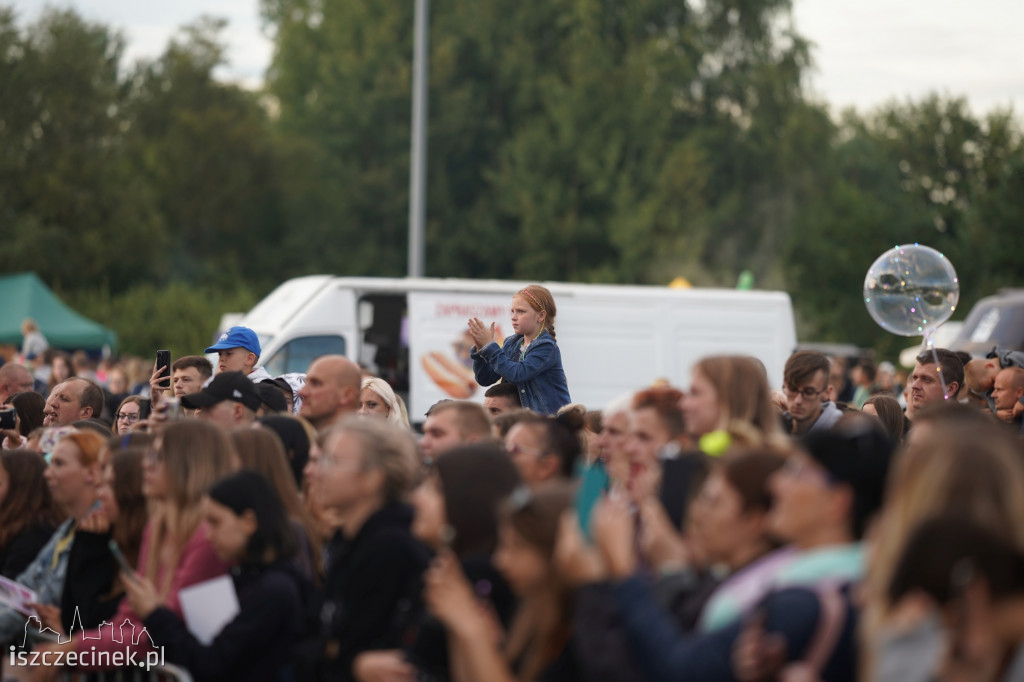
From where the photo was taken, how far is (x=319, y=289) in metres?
15.7

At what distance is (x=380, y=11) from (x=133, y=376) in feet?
95.6

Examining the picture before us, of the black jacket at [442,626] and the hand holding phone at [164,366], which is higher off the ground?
the hand holding phone at [164,366]

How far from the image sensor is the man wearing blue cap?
8.12 metres

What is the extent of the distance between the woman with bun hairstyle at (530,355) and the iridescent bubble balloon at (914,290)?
2.34 metres

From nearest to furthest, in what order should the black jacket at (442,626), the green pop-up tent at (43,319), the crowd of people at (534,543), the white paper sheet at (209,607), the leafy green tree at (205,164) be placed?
the crowd of people at (534,543)
the black jacket at (442,626)
the white paper sheet at (209,607)
the green pop-up tent at (43,319)
the leafy green tree at (205,164)

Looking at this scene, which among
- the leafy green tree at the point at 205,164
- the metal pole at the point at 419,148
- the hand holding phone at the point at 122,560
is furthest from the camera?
the leafy green tree at the point at 205,164

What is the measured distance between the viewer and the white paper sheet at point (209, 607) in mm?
4480

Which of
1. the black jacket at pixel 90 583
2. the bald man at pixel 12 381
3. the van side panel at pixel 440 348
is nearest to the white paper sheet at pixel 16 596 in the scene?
the black jacket at pixel 90 583

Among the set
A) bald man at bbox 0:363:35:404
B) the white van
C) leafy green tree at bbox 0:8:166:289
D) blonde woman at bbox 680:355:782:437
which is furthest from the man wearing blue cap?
leafy green tree at bbox 0:8:166:289

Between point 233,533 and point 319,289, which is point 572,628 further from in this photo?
point 319,289

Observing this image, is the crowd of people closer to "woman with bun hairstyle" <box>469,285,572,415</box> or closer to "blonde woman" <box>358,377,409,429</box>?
"blonde woman" <box>358,377,409,429</box>

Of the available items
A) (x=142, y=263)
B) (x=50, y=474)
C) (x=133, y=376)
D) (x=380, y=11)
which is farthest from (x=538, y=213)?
(x=50, y=474)

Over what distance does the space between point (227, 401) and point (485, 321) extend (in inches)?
393

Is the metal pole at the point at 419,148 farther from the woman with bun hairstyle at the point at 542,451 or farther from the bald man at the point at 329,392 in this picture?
the woman with bun hairstyle at the point at 542,451
